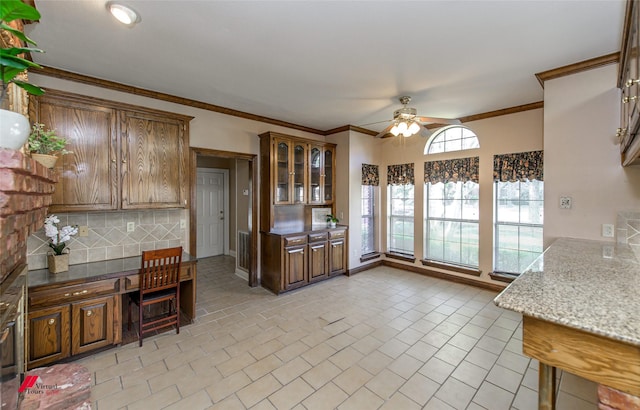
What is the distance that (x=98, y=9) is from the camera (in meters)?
1.82

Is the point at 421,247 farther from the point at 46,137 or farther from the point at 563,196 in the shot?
the point at 46,137

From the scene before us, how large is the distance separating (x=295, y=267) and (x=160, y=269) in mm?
1909

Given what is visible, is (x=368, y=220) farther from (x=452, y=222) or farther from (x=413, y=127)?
(x=413, y=127)

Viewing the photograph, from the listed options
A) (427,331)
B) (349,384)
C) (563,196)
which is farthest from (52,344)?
(563,196)

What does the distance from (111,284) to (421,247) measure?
4571mm

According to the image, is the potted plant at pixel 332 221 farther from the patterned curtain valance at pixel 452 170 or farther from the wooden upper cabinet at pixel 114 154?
the wooden upper cabinet at pixel 114 154

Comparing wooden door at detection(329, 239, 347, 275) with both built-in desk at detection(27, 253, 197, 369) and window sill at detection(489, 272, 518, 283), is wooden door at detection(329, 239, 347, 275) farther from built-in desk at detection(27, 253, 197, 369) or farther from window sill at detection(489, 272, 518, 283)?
built-in desk at detection(27, 253, 197, 369)

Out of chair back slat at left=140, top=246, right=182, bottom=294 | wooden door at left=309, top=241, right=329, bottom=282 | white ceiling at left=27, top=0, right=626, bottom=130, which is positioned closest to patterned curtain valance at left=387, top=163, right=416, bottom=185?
white ceiling at left=27, top=0, right=626, bottom=130

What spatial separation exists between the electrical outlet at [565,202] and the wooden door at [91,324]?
4.47 m

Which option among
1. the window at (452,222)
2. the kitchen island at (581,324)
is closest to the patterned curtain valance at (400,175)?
the window at (452,222)

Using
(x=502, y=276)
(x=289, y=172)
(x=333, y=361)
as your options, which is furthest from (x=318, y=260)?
(x=502, y=276)

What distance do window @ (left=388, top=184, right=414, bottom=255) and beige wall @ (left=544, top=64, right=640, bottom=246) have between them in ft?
8.20

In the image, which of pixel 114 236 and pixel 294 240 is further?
pixel 294 240

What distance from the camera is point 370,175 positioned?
5.29m
